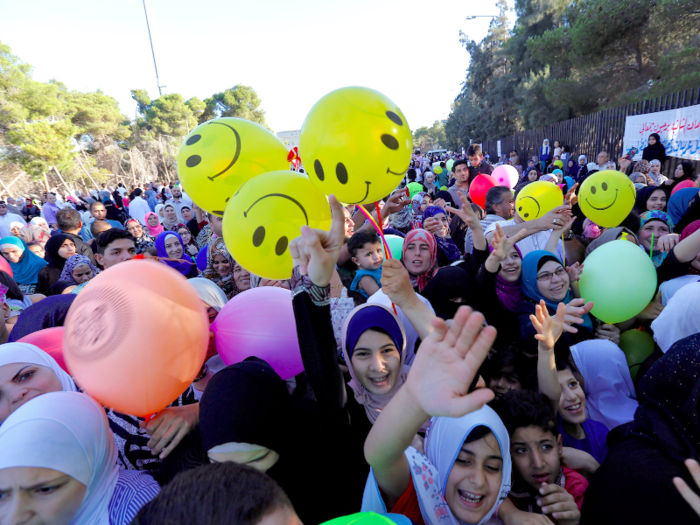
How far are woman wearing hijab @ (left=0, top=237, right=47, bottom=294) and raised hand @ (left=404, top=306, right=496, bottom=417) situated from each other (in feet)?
16.8

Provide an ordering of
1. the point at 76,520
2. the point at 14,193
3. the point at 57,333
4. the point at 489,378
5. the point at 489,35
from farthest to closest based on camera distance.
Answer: the point at 489,35 < the point at 14,193 < the point at 489,378 < the point at 57,333 < the point at 76,520

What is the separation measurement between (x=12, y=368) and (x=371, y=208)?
10.5ft

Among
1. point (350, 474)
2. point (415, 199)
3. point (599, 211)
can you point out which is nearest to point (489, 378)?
point (350, 474)

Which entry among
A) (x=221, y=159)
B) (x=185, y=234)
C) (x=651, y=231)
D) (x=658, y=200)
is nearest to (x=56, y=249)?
(x=185, y=234)

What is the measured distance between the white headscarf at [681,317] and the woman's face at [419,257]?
5.01ft

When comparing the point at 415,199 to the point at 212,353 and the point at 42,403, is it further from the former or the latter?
the point at 42,403

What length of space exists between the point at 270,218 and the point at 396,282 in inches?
25.5

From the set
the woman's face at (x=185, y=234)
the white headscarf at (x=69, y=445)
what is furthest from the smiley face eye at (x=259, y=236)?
the woman's face at (x=185, y=234)

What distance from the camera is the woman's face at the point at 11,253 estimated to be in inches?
167

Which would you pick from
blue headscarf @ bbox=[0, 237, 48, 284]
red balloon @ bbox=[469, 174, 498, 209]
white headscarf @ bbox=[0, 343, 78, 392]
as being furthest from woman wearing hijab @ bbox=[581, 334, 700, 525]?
blue headscarf @ bbox=[0, 237, 48, 284]

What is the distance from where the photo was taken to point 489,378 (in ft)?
7.00

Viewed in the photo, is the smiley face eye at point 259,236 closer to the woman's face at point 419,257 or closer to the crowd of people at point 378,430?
the crowd of people at point 378,430

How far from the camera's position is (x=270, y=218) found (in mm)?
1530

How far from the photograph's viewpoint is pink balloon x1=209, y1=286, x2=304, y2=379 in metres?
1.72
